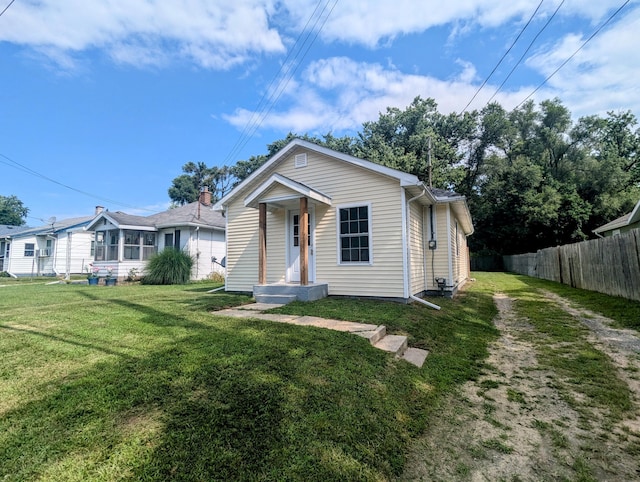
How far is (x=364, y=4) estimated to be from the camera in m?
7.25

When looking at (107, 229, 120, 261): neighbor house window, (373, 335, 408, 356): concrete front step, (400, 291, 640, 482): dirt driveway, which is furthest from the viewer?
(107, 229, 120, 261): neighbor house window

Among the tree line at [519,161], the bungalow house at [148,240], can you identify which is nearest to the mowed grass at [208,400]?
the bungalow house at [148,240]

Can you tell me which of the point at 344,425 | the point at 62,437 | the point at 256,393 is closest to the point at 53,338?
the point at 62,437

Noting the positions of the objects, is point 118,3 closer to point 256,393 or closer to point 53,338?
point 53,338

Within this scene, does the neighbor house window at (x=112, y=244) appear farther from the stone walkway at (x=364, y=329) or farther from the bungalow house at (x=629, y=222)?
A: the bungalow house at (x=629, y=222)

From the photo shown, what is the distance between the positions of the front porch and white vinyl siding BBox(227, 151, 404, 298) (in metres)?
0.61

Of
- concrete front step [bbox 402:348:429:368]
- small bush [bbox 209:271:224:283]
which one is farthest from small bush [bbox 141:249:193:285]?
concrete front step [bbox 402:348:429:368]

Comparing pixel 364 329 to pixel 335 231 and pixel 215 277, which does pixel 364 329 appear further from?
pixel 215 277

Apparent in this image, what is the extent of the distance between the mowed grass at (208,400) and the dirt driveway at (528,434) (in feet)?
0.67

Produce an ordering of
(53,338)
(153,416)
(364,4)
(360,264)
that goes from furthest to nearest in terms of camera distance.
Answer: (360,264) < (364,4) < (53,338) < (153,416)

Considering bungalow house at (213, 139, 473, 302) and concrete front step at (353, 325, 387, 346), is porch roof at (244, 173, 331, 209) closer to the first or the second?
bungalow house at (213, 139, 473, 302)

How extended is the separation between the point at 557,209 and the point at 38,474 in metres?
30.8

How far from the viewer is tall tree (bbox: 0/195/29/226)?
44.1 metres

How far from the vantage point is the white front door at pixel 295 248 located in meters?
8.44
